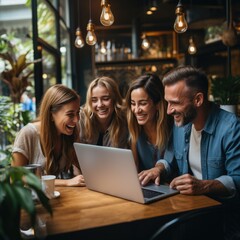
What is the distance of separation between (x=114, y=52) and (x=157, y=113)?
499cm

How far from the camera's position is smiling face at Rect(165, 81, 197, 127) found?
76.2 inches

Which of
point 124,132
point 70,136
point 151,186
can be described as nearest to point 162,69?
point 124,132

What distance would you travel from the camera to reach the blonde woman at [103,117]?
8.52 ft

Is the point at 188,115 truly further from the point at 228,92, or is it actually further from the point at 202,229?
the point at 228,92

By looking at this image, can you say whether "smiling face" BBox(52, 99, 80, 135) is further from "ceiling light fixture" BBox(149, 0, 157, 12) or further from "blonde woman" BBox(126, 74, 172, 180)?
"ceiling light fixture" BBox(149, 0, 157, 12)

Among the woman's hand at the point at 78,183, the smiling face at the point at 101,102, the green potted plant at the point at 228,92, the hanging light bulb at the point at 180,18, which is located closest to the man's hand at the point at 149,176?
the woman's hand at the point at 78,183

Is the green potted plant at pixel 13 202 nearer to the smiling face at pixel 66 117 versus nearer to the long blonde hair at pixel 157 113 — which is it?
the smiling face at pixel 66 117

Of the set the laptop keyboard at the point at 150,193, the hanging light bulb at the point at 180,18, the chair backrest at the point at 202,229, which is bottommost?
the chair backrest at the point at 202,229

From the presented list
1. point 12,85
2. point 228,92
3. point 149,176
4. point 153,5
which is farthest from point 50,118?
point 153,5

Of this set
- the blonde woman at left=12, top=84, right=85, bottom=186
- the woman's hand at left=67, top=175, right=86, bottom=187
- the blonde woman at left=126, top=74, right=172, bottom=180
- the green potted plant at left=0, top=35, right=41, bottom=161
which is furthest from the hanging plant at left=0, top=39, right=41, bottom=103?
the woman's hand at left=67, top=175, right=86, bottom=187

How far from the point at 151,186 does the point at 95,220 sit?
0.53 m

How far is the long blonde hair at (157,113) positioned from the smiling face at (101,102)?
200 mm

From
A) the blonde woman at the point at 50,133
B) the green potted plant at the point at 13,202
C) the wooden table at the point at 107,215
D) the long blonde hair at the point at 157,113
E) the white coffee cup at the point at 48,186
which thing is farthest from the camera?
the long blonde hair at the point at 157,113

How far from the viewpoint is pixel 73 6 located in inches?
274
